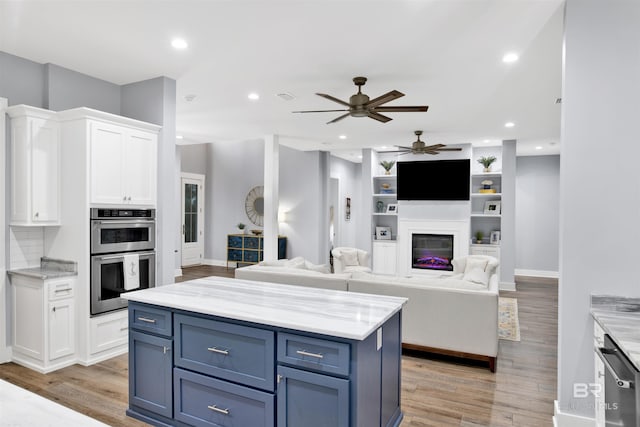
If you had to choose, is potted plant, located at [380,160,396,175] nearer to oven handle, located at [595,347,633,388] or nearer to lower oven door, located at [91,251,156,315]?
lower oven door, located at [91,251,156,315]

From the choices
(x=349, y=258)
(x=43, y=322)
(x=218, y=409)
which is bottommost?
(x=218, y=409)

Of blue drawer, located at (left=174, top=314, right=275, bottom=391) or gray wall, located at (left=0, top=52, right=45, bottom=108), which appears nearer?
blue drawer, located at (left=174, top=314, right=275, bottom=391)

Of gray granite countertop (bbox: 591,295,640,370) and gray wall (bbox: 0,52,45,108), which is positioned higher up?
gray wall (bbox: 0,52,45,108)

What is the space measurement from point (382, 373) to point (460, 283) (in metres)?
1.82

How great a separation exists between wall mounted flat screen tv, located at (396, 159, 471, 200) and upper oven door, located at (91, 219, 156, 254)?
564cm

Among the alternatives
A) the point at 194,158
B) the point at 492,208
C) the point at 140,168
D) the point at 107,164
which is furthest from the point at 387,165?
the point at 107,164

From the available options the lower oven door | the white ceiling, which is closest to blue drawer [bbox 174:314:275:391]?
the lower oven door

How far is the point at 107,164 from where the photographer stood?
371 cm

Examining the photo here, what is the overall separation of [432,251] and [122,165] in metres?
6.38

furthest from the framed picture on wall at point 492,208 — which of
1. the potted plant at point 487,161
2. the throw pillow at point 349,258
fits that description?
the throw pillow at point 349,258

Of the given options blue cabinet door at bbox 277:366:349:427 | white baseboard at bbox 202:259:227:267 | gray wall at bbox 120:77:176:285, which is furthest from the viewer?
white baseboard at bbox 202:259:227:267

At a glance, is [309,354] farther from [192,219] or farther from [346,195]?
[346,195]

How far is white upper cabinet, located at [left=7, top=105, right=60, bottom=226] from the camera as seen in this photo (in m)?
3.53

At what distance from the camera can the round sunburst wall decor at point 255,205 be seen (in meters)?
9.52
